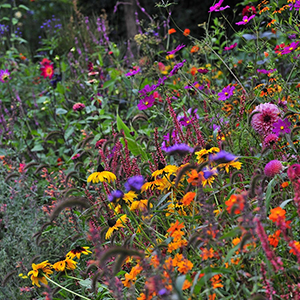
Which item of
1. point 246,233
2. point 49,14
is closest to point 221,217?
point 246,233

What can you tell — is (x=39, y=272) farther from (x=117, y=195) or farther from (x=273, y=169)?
(x=273, y=169)

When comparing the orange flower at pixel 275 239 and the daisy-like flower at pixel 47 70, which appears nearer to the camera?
the orange flower at pixel 275 239

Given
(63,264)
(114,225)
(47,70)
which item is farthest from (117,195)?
(47,70)

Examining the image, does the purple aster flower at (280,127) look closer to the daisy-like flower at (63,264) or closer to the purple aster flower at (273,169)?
the purple aster flower at (273,169)

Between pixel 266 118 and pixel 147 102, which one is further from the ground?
pixel 266 118

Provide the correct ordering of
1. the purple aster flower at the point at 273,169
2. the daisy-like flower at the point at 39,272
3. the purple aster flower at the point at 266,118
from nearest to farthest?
the purple aster flower at the point at 273,169
the daisy-like flower at the point at 39,272
the purple aster flower at the point at 266,118

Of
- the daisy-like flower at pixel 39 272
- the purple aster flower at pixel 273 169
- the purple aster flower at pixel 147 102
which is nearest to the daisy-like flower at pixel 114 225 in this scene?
the daisy-like flower at pixel 39 272

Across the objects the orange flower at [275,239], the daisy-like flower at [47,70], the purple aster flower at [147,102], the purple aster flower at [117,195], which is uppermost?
the orange flower at [275,239]

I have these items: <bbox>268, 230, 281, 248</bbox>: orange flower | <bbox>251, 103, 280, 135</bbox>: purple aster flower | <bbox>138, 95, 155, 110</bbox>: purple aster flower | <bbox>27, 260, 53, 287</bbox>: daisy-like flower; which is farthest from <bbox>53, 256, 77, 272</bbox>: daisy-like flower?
<bbox>138, 95, 155, 110</bbox>: purple aster flower

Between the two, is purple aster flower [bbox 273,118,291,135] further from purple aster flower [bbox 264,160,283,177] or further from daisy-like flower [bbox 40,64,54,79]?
daisy-like flower [bbox 40,64,54,79]

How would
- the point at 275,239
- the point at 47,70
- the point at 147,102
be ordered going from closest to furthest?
the point at 275,239 < the point at 147,102 < the point at 47,70

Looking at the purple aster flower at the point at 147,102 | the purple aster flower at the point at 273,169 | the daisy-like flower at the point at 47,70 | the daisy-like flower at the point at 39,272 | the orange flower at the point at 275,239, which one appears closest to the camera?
the orange flower at the point at 275,239

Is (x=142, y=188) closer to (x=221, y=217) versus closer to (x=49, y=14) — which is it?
(x=221, y=217)

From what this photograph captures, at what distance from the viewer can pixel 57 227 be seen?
2922 millimetres
